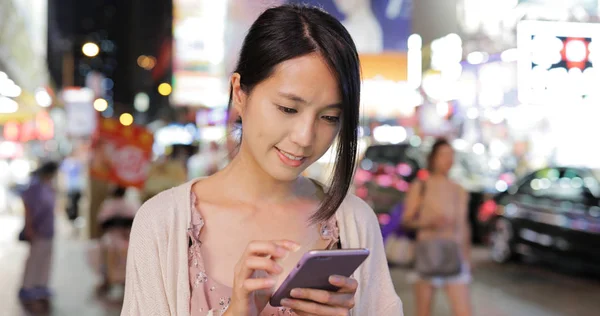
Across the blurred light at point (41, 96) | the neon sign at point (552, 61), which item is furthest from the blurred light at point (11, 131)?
the neon sign at point (552, 61)

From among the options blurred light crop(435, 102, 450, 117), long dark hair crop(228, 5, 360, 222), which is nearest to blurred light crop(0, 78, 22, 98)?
blurred light crop(435, 102, 450, 117)

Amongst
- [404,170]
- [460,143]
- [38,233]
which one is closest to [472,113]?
[460,143]

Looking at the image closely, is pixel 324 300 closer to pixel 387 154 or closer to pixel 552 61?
pixel 552 61

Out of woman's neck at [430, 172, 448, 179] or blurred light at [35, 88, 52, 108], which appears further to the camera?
blurred light at [35, 88, 52, 108]

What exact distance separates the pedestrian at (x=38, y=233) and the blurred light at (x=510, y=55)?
5581 mm

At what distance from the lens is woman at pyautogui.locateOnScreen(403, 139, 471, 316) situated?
5766 mm

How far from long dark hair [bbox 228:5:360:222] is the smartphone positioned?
0.31 metres

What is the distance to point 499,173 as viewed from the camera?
1289cm

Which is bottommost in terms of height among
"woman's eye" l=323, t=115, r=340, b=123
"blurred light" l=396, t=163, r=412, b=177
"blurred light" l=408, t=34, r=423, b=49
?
"blurred light" l=396, t=163, r=412, b=177

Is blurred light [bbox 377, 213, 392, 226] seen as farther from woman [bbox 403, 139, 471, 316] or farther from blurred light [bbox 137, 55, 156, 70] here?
blurred light [bbox 137, 55, 156, 70]

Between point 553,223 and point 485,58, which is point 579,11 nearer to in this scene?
point 485,58

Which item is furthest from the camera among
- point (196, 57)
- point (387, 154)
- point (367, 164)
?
point (196, 57)

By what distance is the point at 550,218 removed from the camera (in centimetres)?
975

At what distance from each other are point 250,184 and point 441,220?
4.15 meters
